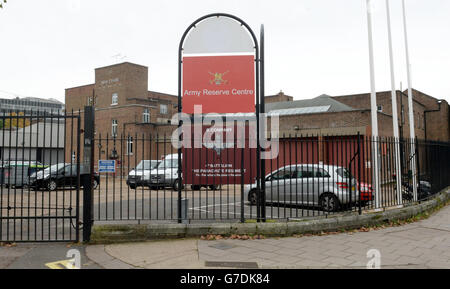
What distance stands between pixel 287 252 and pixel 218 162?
2598 mm

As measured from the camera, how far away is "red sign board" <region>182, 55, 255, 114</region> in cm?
789

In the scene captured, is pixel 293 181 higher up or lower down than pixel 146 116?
lower down

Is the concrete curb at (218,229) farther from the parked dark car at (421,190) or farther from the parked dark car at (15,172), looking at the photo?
the parked dark car at (421,190)

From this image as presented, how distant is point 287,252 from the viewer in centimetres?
600

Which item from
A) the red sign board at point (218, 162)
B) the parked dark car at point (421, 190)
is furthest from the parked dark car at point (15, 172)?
the parked dark car at point (421, 190)

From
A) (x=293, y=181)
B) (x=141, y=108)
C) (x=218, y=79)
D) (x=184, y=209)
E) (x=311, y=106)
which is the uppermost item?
(x=141, y=108)

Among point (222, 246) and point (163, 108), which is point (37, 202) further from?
point (163, 108)

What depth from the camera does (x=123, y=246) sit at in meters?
6.43

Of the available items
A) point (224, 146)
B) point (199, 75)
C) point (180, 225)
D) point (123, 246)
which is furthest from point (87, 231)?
point (199, 75)

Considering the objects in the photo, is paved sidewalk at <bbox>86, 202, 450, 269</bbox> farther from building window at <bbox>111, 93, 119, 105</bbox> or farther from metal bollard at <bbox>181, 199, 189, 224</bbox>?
building window at <bbox>111, 93, 119, 105</bbox>

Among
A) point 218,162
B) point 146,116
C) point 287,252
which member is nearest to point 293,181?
point 218,162

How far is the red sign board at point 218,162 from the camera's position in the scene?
770cm

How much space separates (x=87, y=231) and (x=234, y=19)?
18.2 feet

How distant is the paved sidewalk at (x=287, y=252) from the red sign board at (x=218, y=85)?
294 cm
